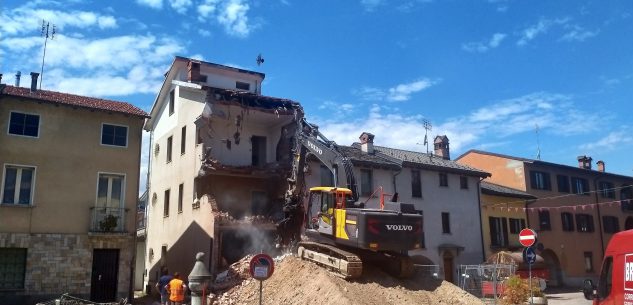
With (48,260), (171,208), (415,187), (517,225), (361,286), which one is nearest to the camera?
(361,286)

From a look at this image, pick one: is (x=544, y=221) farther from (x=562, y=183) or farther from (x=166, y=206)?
(x=166, y=206)

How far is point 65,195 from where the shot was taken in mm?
22328

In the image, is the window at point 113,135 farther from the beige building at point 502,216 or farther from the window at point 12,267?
the beige building at point 502,216

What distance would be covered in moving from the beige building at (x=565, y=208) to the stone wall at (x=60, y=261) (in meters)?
30.3

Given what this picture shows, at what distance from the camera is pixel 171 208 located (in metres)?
29.8

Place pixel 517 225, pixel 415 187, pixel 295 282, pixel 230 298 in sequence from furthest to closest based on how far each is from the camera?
1. pixel 517 225
2. pixel 415 187
3. pixel 230 298
4. pixel 295 282

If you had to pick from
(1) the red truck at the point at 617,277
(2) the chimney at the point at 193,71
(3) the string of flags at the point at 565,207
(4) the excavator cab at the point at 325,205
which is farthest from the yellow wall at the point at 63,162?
(3) the string of flags at the point at 565,207

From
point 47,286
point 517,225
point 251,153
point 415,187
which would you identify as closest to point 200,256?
point 47,286

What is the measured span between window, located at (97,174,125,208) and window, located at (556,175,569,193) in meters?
34.5

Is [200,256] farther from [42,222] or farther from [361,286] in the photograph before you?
[42,222]

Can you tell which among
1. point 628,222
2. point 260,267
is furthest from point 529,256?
point 628,222

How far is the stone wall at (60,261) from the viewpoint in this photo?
2094 cm

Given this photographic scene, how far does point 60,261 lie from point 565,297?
2696 cm

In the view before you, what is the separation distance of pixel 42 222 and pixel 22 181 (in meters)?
1.87
